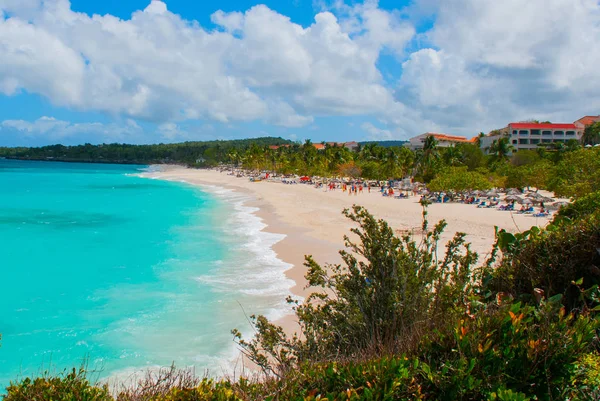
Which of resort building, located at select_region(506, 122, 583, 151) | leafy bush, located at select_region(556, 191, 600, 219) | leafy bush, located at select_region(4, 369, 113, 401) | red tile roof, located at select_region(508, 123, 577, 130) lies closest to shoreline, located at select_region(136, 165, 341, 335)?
leafy bush, located at select_region(556, 191, 600, 219)

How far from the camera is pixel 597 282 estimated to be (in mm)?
5145

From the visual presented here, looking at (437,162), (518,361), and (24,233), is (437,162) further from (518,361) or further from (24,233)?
(518,361)

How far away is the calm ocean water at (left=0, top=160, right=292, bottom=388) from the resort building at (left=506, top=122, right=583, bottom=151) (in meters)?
Result: 65.3

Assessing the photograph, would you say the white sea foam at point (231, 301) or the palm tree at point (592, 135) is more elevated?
the palm tree at point (592, 135)

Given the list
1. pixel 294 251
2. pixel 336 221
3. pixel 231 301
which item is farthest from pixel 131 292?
pixel 336 221

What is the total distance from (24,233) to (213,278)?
18.4 metres

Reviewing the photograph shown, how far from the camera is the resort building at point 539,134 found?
77250 mm

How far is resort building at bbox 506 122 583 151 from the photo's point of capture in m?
77.2

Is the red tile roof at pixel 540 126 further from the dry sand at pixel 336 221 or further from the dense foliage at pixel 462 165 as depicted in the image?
the dry sand at pixel 336 221

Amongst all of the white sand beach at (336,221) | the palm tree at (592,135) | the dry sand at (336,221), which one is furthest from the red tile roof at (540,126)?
the dry sand at (336,221)

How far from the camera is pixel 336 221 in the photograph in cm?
2920

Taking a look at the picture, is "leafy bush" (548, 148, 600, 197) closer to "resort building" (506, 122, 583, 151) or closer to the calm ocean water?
the calm ocean water

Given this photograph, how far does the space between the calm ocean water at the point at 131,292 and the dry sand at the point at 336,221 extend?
51.6 inches

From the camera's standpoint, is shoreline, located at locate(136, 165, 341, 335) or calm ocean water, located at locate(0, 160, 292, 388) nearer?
calm ocean water, located at locate(0, 160, 292, 388)
